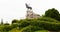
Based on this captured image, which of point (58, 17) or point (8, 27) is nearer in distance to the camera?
point (8, 27)

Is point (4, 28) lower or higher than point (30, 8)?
lower

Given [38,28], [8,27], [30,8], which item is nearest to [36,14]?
[30,8]

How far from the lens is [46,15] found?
122 ft

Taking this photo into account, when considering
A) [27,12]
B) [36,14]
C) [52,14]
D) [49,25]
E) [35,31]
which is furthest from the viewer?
[36,14]

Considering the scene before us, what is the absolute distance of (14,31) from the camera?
29688 millimetres

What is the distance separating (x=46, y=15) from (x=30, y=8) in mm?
5353

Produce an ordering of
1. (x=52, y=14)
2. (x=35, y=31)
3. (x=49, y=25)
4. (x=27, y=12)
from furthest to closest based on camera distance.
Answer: (x=27, y=12)
(x=52, y=14)
(x=49, y=25)
(x=35, y=31)

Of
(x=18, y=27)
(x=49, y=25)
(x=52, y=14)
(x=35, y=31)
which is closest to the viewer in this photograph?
(x=35, y=31)

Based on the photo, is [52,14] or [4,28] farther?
[52,14]

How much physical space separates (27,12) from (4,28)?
992 cm

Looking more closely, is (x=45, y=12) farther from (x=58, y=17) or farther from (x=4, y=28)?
(x=4, y=28)

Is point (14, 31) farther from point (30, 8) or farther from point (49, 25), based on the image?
point (30, 8)

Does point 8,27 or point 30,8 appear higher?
point 30,8

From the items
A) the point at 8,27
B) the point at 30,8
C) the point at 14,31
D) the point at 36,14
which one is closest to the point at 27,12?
the point at 30,8
